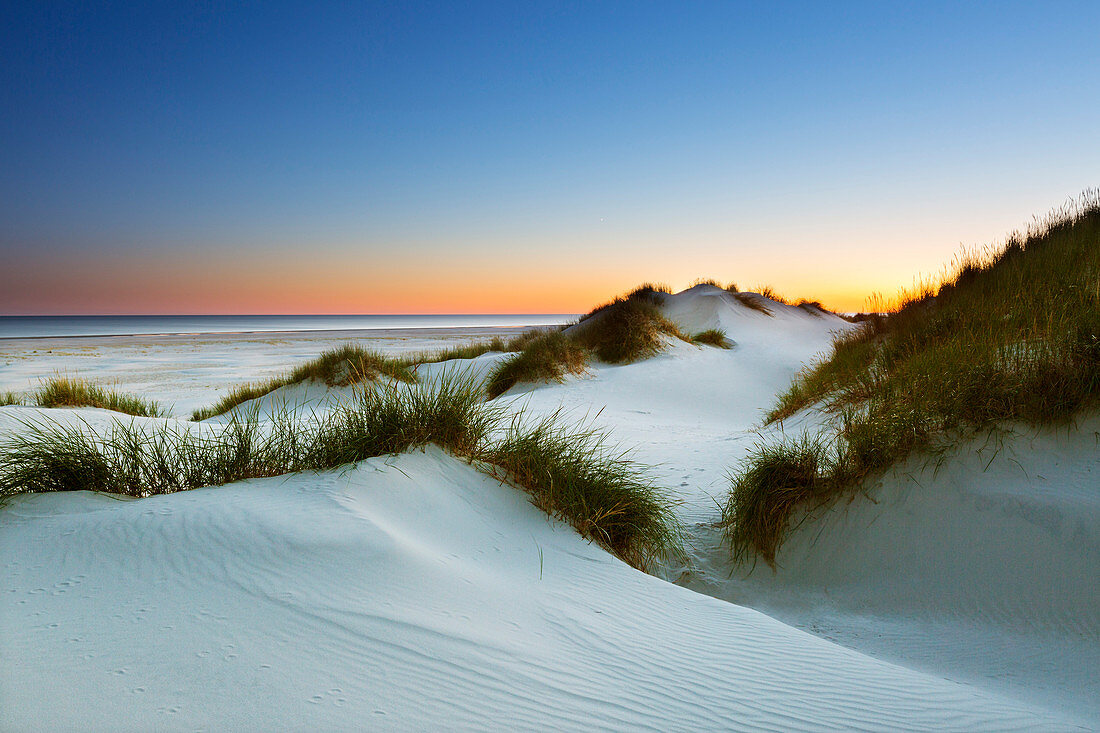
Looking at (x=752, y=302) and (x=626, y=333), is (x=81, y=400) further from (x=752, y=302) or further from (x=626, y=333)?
(x=752, y=302)

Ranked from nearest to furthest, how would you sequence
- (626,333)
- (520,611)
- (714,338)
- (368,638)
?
(368,638), (520,611), (626,333), (714,338)

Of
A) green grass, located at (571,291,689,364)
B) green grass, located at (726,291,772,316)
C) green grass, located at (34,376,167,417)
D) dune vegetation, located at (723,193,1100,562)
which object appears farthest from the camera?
green grass, located at (726,291,772,316)

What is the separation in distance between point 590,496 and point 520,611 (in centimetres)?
146

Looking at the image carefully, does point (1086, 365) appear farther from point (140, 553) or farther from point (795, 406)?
point (140, 553)

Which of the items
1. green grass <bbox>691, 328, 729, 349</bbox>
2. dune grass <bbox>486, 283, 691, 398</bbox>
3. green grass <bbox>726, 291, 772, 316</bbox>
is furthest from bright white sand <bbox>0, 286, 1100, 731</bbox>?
green grass <bbox>726, 291, 772, 316</bbox>

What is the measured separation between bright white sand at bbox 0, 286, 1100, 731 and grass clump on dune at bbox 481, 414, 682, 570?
182mm

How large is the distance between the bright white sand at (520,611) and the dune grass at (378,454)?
19 cm

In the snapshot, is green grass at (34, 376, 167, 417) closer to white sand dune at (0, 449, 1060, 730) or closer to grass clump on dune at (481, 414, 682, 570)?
white sand dune at (0, 449, 1060, 730)

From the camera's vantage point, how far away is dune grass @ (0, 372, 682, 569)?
310 centimetres

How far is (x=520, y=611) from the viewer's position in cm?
220

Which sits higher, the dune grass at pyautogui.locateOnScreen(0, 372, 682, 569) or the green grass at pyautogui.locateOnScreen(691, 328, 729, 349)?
the green grass at pyautogui.locateOnScreen(691, 328, 729, 349)

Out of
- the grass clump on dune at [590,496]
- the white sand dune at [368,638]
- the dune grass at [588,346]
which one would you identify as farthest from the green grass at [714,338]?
the white sand dune at [368,638]

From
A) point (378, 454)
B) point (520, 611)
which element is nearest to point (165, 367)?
point (378, 454)

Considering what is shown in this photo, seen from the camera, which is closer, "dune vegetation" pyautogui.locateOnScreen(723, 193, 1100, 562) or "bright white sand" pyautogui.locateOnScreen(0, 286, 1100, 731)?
"bright white sand" pyautogui.locateOnScreen(0, 286, 1100, 731)
